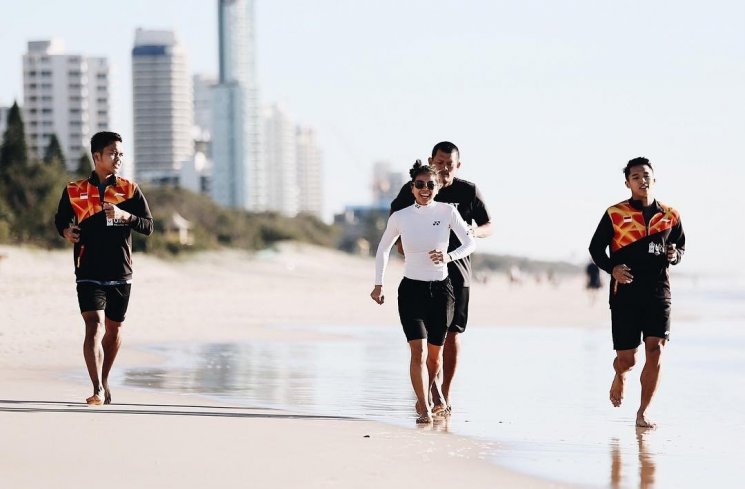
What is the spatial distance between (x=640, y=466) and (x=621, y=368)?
5.81 feet

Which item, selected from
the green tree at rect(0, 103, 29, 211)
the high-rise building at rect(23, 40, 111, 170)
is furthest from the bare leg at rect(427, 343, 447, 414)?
the high-rise building at rect(23, 40, 111, 170)

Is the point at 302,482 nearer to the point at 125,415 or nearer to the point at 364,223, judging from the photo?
the point at 125,415

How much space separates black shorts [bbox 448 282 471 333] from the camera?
8281 mm

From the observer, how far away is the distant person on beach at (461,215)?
326 inches

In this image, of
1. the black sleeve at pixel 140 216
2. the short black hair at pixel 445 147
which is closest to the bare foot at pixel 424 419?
the short black hair at pixel 445 147

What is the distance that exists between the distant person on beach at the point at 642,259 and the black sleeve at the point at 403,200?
44.8 inches

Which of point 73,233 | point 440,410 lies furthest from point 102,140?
point 440,410

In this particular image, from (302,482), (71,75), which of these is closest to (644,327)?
(302,482)

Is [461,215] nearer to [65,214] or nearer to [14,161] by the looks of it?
[65,214]

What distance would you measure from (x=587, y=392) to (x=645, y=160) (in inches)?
122

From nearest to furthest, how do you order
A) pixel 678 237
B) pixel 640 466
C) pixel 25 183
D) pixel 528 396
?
pixel 640 466 < pixel 678 237 < pixel 528 396 < pixel 25 183

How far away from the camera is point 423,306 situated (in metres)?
8.05

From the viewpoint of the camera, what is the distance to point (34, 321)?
54.9ft

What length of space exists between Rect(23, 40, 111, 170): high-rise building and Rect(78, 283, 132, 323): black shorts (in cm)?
15222
